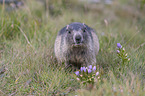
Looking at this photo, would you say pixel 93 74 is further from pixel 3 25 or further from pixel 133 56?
pixel 3 25

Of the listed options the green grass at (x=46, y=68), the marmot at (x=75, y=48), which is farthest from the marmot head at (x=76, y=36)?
the green grass at (x=46, y=68)

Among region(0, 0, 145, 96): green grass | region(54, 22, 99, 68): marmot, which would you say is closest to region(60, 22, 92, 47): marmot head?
region(54, 22, 99, 68): marmot

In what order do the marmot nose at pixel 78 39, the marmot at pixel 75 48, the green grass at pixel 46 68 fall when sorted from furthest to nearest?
the marmot at pixel 75 48, the marmot nose at pixel 78 39, the green grass at pixel 46 68

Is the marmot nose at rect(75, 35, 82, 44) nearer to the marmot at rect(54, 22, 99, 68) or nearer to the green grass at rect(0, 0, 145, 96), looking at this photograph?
the marmot at rect(54, 22, 99, 68)

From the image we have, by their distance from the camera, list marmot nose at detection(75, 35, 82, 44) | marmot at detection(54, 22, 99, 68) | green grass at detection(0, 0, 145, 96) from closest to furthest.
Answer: green grass at detection(0, 0, 145, 96) → marmot nose at detection(75, 35, 82, 44) → marmot at detection(54, 22, 99, 68)

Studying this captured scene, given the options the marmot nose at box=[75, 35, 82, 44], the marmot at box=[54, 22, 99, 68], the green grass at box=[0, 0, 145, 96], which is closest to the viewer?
the green grass at box=[0, 0, 145, 96]

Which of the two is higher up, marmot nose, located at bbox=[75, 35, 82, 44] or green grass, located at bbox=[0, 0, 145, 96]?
marmot nose, located at bbox=[75, 35, 82, 44]

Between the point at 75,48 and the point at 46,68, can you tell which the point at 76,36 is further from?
the point at 46,68

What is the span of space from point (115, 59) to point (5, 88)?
2.38 meters

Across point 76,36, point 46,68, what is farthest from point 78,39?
point 46,68

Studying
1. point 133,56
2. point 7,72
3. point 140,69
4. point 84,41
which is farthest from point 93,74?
point 7,72

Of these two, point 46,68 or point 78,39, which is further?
point 46,68

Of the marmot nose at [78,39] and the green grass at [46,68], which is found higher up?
the marmot nose at [78,39]

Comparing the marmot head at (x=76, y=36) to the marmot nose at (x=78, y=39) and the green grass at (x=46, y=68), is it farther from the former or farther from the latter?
the green grass at (x=46, y=68)
